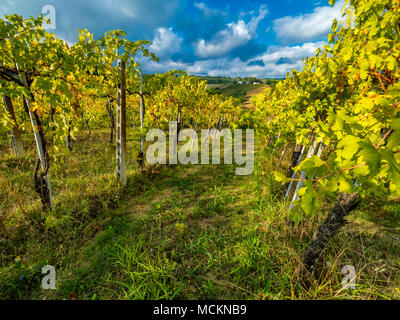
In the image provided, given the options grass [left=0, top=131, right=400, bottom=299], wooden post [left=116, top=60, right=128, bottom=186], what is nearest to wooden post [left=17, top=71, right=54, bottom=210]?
grass [left=0, top=131, right=400, bottom=299]

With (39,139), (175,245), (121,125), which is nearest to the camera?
(175,245)

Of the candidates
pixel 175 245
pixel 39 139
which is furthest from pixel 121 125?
pixel 175 245

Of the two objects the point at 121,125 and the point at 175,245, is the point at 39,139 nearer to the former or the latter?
the point at 121,125

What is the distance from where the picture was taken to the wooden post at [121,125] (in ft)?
15.8

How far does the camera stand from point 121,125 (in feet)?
16.7

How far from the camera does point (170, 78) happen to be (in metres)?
9.10

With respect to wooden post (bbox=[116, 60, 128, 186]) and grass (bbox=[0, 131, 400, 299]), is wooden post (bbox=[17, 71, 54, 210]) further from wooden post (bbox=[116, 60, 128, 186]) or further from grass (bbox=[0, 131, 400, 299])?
wooden post (bbox=[116, 60, 128, 186])

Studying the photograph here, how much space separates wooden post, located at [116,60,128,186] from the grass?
1.72 ft

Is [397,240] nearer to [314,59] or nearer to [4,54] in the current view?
[314,59]

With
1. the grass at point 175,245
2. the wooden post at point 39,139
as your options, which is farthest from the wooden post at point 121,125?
the wooden post at point 39,139

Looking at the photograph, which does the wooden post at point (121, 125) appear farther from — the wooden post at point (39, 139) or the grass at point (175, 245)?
the wooden post at point (39, 139)

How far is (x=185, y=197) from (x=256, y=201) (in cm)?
232

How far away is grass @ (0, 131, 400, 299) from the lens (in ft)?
8.48

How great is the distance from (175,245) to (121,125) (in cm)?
391
